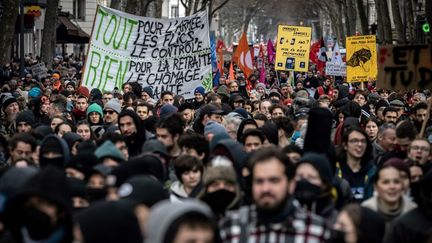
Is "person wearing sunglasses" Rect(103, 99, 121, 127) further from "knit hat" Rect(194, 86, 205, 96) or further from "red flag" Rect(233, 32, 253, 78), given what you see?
"red flag" Rect(233, 32, 253, 78)

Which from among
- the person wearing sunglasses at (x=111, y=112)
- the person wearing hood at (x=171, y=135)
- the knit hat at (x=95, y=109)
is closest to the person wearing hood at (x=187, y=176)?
the person wearing hood at (x=171, y=135)

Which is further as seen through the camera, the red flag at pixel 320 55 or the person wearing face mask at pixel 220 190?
the red flag at pixel 320 55

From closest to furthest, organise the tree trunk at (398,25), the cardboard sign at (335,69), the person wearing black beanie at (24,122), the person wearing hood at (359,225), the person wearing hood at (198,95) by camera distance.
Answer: the person wearing hood at (359,225), the person wearing black beanie at (24,122), the person wearing hood at (198,95), the cardboard sign at (335,69), the tree trunk at (398,25)

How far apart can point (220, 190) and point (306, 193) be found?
76 centimetres

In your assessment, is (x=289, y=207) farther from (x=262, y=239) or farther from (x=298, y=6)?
(x=298, y=6)

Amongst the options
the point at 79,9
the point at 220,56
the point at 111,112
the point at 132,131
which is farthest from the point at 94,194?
the point at 79,9

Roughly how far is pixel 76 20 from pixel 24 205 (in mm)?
59962

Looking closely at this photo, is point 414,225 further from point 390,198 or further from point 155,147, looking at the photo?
point 155,147

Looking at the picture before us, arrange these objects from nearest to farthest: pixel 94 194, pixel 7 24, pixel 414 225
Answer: pixel 414 225, pixel 94 194, pixel 7 24

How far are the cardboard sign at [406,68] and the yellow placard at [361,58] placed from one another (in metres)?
12.9

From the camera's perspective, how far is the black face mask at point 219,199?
8.08m

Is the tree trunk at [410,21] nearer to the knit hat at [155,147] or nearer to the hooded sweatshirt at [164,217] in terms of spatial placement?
the knit hat at [155,147]

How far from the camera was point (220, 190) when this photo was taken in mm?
8188

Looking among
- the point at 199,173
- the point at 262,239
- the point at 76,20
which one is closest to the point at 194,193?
the point at 199,173
